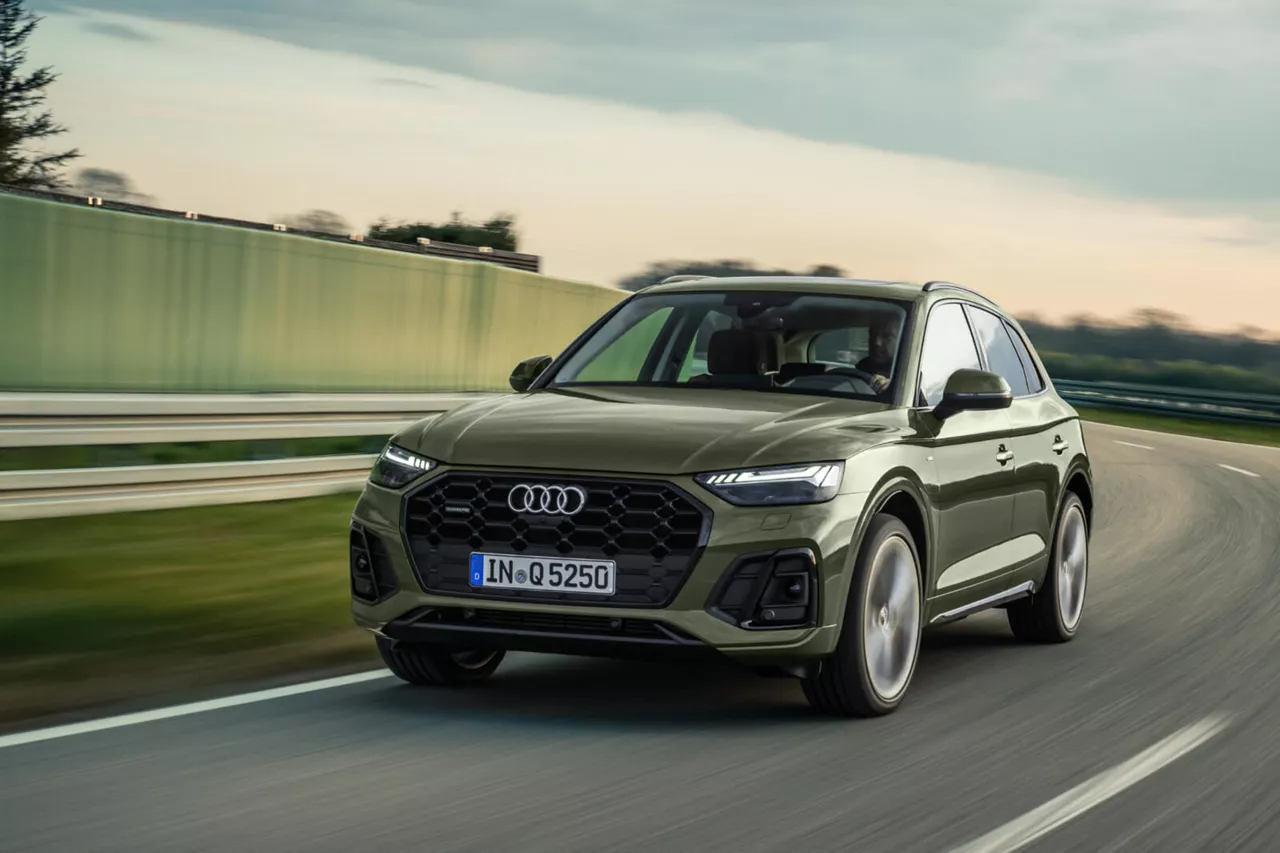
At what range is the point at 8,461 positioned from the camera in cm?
1102

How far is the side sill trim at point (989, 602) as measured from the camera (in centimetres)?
758

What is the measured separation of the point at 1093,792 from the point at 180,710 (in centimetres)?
314

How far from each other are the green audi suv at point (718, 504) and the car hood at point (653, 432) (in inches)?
0.4

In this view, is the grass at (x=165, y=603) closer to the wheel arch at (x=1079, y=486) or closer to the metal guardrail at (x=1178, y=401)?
the wheel arch at (x=1079, y=486)

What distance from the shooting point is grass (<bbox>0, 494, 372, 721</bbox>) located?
7.35 meters

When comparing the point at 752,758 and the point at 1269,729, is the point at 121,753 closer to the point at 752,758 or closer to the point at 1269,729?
the point at 752,758

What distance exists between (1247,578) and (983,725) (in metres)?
6.10

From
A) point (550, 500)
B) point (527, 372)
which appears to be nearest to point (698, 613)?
A: point (550, 500)

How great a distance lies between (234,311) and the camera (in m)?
14.0

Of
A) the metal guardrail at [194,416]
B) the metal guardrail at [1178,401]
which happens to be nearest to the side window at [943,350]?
the metal guardrail at [194,416]

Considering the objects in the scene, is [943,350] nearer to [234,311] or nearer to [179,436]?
[179,436]

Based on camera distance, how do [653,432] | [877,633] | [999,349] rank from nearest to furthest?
[653,432] → [877,633] → [999,349]

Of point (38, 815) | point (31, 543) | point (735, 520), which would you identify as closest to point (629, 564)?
point (735, 520)

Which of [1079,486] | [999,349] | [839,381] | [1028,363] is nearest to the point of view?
[839,381]
